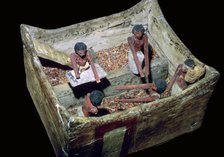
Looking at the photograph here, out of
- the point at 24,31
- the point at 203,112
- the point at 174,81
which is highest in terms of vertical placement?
the point at 24,31

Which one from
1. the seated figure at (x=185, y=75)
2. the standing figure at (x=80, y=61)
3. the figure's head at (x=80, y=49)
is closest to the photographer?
the figure's head at (x=80, y=49)

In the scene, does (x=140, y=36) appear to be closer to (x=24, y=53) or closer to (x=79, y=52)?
(x=79, y=52)

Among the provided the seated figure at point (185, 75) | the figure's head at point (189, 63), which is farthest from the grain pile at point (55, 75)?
the figure's head at point (189, 63)

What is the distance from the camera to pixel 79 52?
28.8ft

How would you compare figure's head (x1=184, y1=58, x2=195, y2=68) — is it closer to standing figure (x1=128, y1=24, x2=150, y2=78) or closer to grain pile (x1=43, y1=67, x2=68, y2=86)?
standing figure (x1=128, y1=24, x2=150, y2=78)

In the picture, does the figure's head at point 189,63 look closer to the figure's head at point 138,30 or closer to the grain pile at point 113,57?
the figure's head at point 138,30

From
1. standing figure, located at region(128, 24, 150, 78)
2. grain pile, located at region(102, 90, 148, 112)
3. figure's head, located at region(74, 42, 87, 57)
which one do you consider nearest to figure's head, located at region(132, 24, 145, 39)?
standing figure, located at region(128, 24, 150, 78)

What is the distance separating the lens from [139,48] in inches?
369

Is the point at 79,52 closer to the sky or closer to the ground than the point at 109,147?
closer to the sky

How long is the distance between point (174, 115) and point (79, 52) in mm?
1920

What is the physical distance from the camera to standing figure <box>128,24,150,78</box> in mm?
9047

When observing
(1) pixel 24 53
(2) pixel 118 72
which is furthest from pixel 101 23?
(1) pixel 24 53

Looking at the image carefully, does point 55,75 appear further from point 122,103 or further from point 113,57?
point 122,103

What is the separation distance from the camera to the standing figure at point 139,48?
9047mm
